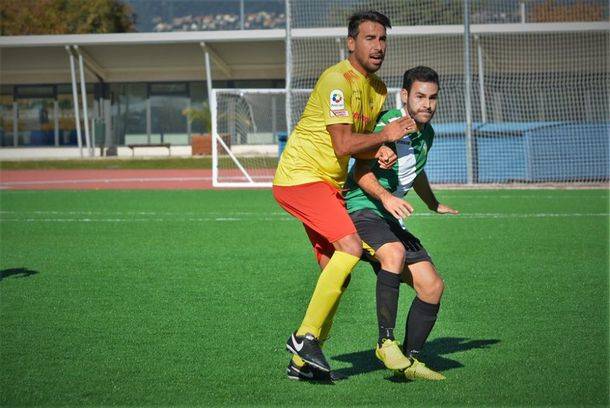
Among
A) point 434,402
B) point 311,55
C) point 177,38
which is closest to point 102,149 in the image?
point 177,38

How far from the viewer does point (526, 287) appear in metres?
8.99

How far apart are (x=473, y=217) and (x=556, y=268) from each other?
563 cm

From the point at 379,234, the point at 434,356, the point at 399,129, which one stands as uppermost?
the point at 399,129

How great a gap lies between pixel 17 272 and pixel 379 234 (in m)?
5.53

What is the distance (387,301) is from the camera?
5625mm

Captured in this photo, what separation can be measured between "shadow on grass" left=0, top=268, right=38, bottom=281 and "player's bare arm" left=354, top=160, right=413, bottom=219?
5.23 metres

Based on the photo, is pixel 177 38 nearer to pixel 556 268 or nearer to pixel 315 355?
pixel 556 268

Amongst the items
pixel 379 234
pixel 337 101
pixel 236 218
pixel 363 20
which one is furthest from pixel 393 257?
pixel 236 218

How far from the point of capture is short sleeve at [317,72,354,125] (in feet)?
17.9

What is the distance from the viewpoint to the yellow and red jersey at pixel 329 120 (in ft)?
18.0

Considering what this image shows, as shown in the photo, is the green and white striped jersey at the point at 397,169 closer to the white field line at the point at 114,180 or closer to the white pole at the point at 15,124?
the white field line at the point at 114,180

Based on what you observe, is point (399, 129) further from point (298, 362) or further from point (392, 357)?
point (298, 362)

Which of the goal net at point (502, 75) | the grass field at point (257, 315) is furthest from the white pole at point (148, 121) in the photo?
the grass field at point (257, 315)

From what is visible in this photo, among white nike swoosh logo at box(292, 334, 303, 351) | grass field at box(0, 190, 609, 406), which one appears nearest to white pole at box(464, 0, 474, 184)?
grass field at box(0, 190, 609, 406)
